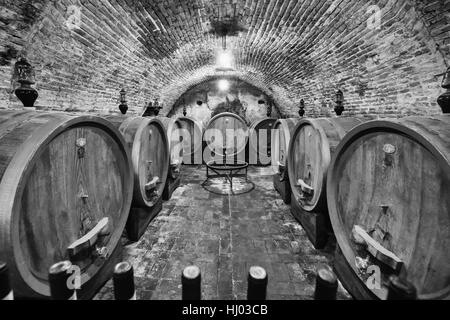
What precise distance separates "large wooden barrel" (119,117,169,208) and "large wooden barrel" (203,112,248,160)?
2591 millimetres

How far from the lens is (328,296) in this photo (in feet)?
2.45

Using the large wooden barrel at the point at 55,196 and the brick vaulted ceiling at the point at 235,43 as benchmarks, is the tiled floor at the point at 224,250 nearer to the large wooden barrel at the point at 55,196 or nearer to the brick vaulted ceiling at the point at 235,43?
the large wooden barrel at the point at 55,196

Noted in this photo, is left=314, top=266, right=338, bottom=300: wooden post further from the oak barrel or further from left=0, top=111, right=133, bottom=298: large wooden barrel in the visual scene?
the oak barrel

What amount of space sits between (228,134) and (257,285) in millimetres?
5423

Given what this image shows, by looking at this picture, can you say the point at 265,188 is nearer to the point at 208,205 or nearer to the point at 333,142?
the point at 208,205

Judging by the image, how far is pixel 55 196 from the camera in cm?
136

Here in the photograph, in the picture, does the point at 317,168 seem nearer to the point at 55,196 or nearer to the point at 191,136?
the point at 55,196

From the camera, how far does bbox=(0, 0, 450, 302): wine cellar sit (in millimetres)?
1170

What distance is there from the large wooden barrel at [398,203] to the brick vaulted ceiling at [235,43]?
190 cm

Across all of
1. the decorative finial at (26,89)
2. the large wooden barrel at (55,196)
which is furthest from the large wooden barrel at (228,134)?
the decorative finial at (26,89)

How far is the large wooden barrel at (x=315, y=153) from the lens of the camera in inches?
91.1

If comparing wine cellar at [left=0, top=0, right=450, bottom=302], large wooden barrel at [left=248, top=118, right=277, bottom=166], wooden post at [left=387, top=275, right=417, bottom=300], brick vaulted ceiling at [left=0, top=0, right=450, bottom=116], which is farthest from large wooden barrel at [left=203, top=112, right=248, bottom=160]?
wooden post at [left=387, top=275, right=417, bottom=300]
